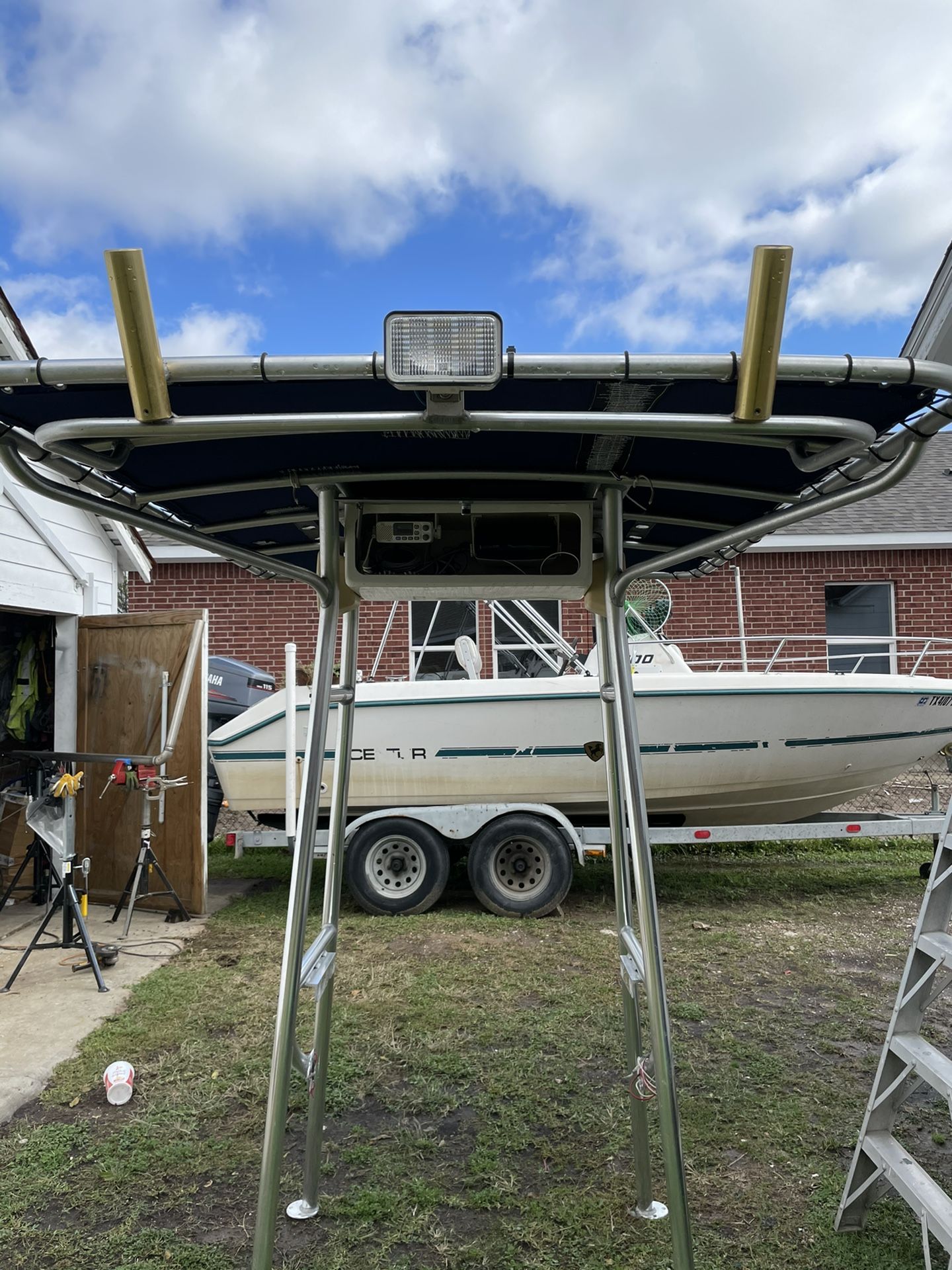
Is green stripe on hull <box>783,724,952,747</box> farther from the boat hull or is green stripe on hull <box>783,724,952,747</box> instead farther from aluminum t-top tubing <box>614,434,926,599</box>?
aluminum t-top tubing <box>614,434,926,599</box>

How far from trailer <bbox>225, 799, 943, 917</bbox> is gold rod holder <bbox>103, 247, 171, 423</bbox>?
5.19 metres

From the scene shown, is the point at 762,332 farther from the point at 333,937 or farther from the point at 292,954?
the point at 333,937

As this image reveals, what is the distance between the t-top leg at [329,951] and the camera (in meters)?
2.66

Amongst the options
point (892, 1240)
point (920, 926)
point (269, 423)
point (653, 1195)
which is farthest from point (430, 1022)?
point (269, 423)

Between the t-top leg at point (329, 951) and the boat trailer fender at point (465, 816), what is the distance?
357 cm

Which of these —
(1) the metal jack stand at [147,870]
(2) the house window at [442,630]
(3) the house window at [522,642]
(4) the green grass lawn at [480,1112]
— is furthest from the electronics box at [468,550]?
(2) the house window at [442,630]

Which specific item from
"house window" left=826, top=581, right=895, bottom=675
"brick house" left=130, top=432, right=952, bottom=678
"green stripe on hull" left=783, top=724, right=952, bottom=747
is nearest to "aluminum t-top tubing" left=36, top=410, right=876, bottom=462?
"green stripe on hull" left=783, top=724, right=952, bottom=747

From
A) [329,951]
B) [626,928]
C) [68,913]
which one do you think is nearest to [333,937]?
[329,951]

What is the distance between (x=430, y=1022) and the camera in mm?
4609

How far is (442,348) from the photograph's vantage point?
152 centimetres

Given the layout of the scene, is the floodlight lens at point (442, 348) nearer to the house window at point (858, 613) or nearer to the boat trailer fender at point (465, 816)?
the boat trailer fender at point (465, 816)

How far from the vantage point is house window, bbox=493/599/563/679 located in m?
7.32

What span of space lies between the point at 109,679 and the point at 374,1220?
530 cm

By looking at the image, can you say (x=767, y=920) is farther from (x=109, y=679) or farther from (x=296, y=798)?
(x=109, y=679)
